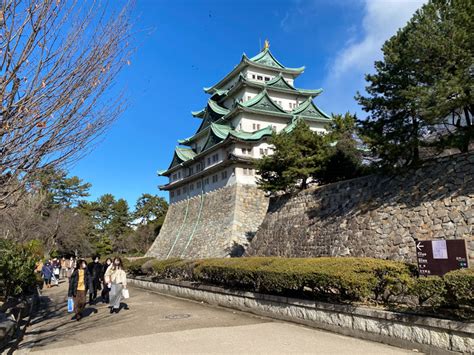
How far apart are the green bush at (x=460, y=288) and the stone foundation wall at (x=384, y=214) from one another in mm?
6031

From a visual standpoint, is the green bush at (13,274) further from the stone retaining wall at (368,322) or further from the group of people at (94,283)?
the stone retaining wall at (368,322)

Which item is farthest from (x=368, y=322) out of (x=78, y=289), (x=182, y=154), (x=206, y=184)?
(x=182, y=154)

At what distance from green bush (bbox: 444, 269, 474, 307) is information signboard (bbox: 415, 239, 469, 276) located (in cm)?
168

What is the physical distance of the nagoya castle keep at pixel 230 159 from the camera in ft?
94.5

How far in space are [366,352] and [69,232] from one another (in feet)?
140

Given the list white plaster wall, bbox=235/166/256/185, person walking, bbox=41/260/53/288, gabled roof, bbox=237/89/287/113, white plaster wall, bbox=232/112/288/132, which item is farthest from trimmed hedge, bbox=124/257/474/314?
gabled roof, bbox=237/89/287/113

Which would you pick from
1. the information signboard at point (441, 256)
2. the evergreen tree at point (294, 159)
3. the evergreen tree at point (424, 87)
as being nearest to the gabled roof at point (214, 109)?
the evergreen tree at point (294, 159)

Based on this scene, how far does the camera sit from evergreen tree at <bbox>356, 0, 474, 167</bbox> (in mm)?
10625

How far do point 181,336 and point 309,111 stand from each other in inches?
1180

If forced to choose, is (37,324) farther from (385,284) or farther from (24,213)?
(24,213)

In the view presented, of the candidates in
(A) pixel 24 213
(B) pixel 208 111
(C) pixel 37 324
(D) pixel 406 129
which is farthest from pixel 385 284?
(B) pixel 208 111

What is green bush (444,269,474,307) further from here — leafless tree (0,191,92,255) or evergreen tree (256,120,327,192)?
leafless tree (0,191,92,255)

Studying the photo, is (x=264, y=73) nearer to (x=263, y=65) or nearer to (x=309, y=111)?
(x=263, y=65)

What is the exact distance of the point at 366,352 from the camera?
5.45 meters
